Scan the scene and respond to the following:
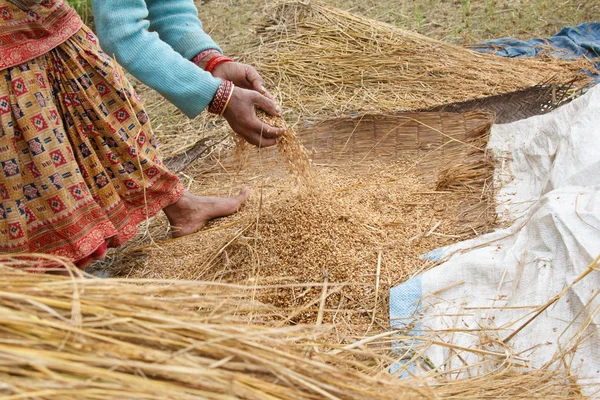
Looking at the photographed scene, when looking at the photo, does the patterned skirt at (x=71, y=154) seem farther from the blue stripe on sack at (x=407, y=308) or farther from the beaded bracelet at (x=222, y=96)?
the blue stripe on sack at (x=407, y=308)

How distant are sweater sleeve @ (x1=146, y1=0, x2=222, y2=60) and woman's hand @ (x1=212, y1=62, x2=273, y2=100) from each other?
0.10 metres

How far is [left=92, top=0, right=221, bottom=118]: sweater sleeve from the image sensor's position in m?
1.87

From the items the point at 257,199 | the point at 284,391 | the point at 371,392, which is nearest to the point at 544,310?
the point at 371,392

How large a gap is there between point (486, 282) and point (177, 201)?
1155 millimetres

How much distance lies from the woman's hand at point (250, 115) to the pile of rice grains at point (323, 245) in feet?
0.17

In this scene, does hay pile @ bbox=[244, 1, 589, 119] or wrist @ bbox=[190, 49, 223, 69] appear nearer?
wrist @ bbox=[190, 49, 223, 69]

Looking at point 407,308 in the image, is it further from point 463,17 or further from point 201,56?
point 463,17

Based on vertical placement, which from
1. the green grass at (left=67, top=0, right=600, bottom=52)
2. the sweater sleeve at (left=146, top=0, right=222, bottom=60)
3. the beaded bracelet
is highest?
the sweater sleeve at (left=146, top=0, right=222, bottom=60)

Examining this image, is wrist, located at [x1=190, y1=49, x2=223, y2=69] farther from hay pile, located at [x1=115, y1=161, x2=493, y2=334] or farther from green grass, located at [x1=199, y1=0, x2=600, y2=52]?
green grass, located at [x1=199, y1=0, x2=600, y2=52]

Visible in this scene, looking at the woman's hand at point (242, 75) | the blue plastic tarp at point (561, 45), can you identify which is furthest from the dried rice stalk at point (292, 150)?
the blue plastic tarp at point (561, 45)

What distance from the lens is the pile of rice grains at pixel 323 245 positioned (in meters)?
1.83

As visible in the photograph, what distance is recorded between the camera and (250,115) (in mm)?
1938

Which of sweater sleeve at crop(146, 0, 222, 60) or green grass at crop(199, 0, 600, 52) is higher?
sweater sleeve at crop(146, 0, 222, 60)

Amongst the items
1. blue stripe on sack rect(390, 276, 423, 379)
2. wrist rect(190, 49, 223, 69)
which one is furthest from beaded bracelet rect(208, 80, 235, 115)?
blue stripe on sack rect(390, 276, 423, 379)
